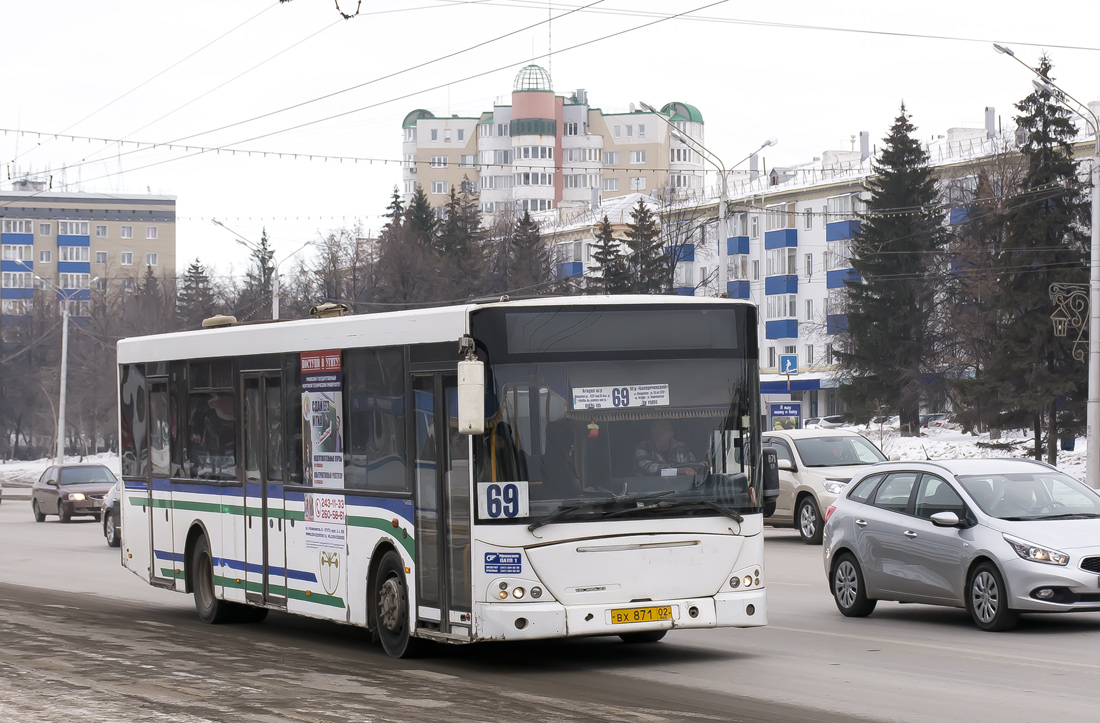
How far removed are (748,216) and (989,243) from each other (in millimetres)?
39269

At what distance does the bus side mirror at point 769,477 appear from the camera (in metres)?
11.9

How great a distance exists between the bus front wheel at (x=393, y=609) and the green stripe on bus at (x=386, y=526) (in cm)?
14

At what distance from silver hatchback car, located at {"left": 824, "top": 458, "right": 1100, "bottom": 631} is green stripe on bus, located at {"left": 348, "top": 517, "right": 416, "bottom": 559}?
4.74 m

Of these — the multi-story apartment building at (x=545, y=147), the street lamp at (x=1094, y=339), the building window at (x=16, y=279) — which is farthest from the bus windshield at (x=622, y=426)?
the building window at (x=16, y=279)

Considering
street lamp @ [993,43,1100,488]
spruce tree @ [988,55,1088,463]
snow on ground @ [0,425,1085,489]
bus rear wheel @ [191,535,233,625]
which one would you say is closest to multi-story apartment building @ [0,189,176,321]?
snow on ground @ [0,425,1085,489]

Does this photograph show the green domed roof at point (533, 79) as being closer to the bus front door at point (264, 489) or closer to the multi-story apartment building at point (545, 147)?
the multi-story apartment building at point (545, 147)

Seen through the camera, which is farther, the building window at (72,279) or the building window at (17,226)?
the building window at (72,279)

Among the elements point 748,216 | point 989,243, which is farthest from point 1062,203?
point 748,216

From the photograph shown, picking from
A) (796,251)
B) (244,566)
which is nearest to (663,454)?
(244,566)

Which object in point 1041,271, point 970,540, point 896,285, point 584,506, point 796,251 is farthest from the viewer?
point 796,251

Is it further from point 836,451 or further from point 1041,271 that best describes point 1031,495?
point 1041,271

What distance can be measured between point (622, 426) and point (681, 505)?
707 mm

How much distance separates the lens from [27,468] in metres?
88.6

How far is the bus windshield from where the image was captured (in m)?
11.1
